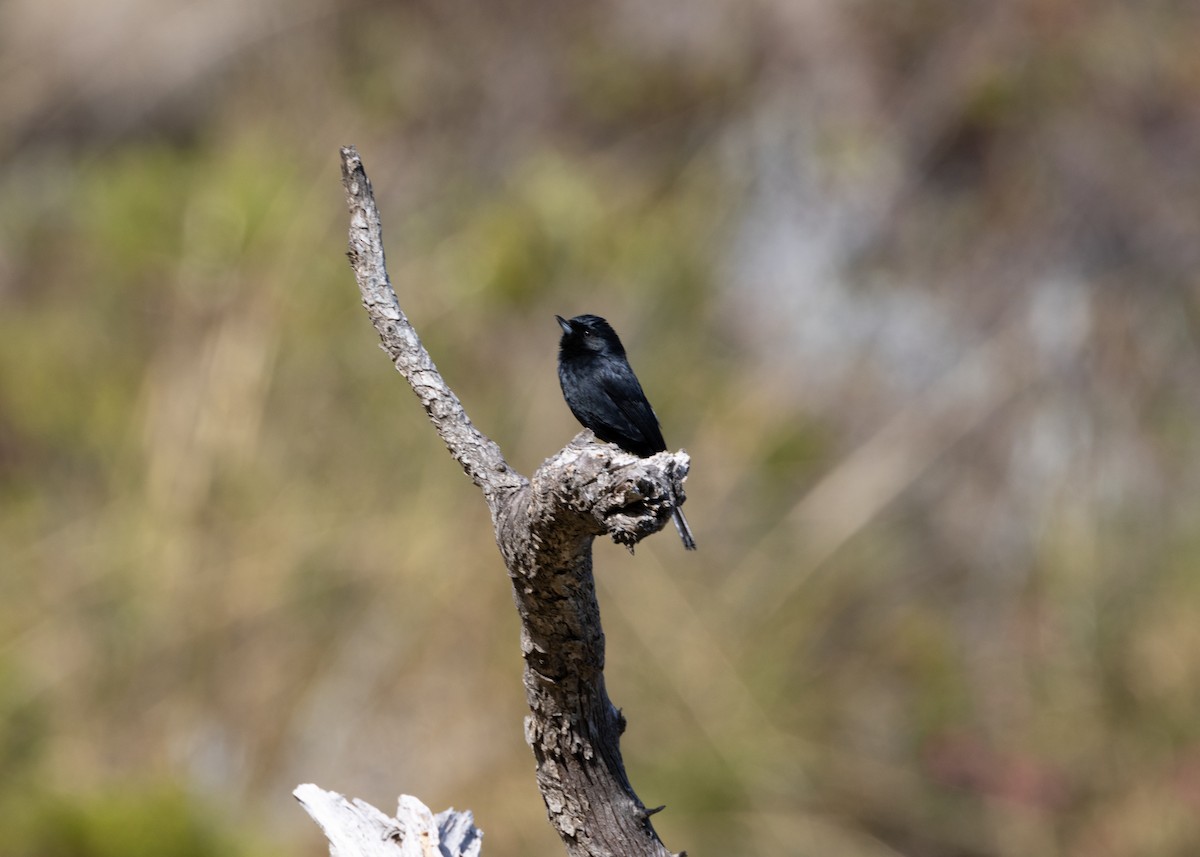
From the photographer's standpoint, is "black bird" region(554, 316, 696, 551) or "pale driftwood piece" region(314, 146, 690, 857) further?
"black bird" region(554, 316, 696, 551)

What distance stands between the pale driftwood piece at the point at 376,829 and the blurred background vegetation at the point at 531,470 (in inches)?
92.9

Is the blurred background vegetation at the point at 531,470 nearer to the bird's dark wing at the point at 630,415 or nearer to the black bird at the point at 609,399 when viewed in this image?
the black bird at the point at 609,399

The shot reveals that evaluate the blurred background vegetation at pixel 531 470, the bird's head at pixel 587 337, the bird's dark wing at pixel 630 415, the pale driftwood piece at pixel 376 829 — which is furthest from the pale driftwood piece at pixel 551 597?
the blurred background vegetation at pixel 531 470

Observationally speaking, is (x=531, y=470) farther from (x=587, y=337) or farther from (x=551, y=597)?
(x=551, y=597)

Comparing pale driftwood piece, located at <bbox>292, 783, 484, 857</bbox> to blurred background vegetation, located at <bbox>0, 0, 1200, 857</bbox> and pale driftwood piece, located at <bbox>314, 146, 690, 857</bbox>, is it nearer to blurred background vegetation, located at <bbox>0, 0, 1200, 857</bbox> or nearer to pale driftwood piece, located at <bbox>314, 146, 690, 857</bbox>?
pale driftwood piece, located at <bbox>314, 146, 690, 857</bbox>

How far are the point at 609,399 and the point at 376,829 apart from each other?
133cm

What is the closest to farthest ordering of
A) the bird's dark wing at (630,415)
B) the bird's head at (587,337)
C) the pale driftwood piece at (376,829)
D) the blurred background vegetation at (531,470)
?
the pale driftwood piece at (376,829) < the bird's dark wing at (630,415) < the bird's head at (587,337) < the blurred background vegetation at (531,470)

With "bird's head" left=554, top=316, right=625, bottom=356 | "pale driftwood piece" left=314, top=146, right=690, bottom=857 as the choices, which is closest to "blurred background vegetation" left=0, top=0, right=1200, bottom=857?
"bird's head" left=554, top=316, right=625, bottom=356

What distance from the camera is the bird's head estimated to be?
384 centimetres

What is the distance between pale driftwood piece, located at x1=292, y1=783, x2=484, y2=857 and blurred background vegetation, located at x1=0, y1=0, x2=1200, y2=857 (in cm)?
236

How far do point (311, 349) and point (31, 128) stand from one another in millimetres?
4824

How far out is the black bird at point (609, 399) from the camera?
3455mm

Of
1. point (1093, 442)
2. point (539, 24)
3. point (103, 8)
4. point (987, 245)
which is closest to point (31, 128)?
point (103, 8)

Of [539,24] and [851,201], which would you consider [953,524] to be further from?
[539,24]
